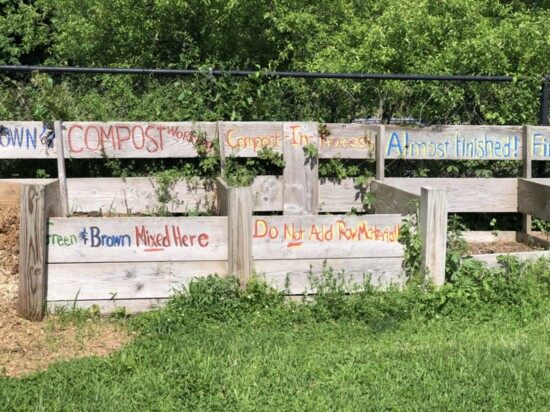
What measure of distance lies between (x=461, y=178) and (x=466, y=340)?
11.2 feet

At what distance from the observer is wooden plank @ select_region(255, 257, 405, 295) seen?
5.32 m

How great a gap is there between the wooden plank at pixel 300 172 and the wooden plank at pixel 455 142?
88 cm

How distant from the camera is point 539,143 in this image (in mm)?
7812

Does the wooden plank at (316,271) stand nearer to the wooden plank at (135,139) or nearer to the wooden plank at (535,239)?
the wooden plank at (135,139)

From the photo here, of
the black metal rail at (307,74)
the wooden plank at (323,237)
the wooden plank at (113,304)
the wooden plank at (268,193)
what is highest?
the black metal rail at (307,74)

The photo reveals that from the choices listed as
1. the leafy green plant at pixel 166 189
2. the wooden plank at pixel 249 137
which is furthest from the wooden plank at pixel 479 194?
the leafy green plant at pixel 166 189

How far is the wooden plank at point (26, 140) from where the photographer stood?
6805 mm

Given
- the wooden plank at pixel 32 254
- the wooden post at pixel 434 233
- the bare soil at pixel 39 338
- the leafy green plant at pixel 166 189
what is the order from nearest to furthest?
the bare soil at pixel 39 338 < the wooden plank at pixel 32 254 < the wooden post at pixel 434 233 < the leafy green plant at pixel 166 189

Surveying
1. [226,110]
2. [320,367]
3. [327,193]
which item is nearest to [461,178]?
[327,193]

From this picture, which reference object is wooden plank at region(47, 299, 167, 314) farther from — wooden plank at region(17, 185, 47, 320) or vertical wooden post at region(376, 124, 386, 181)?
vertical wooden post at region(376, 124, 386, 181)

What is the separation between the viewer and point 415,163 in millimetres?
8039

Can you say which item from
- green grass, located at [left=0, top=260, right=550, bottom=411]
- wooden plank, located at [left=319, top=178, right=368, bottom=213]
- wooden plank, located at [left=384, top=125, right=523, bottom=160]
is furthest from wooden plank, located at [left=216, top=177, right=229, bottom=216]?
wooden plank, located at [left=384, top=125, right=523, bottom=160]

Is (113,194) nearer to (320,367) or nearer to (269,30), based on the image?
(320,367)

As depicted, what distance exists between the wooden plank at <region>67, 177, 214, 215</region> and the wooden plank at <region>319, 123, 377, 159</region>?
1.37 m
